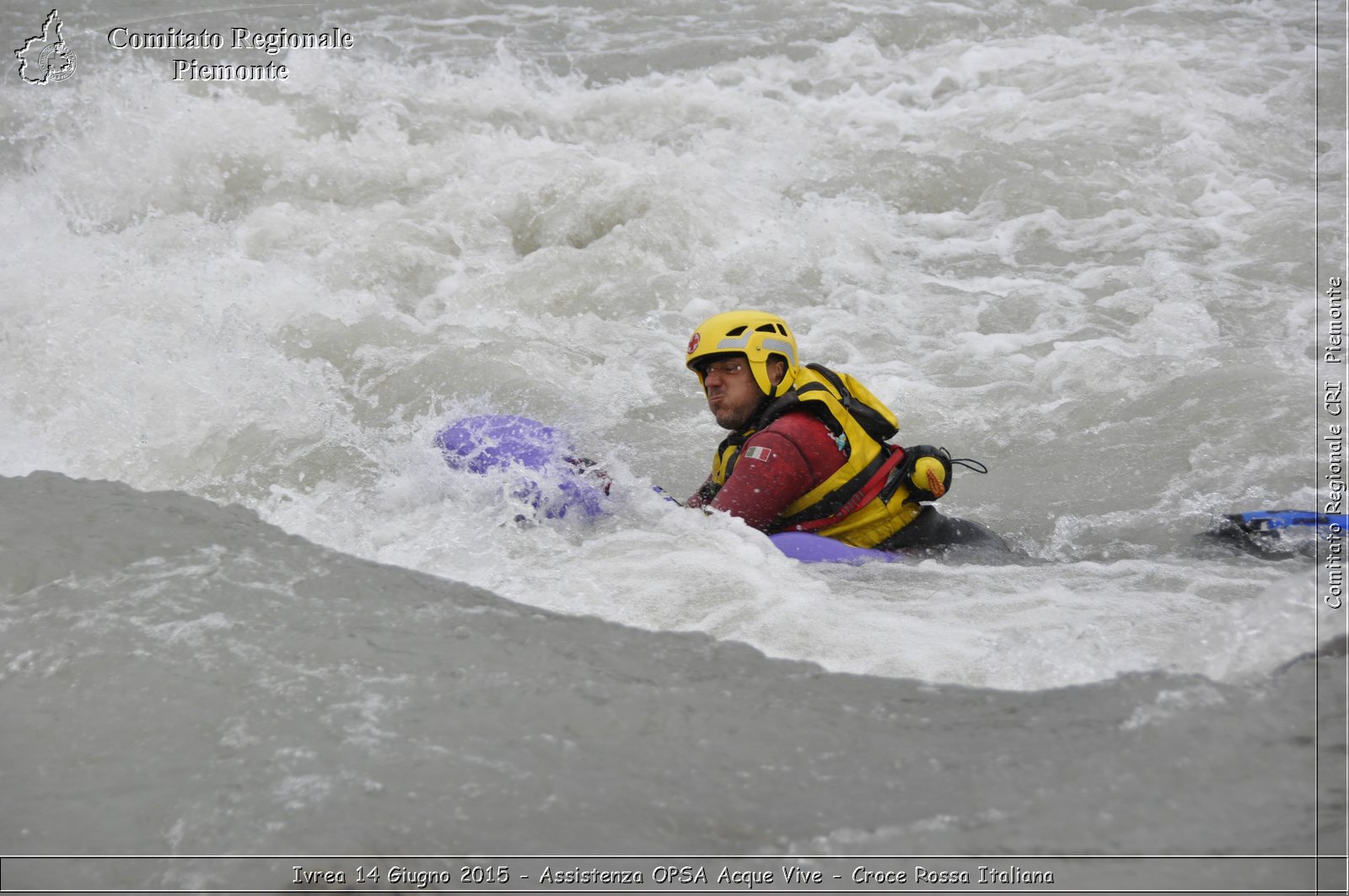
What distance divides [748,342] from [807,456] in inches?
19.6

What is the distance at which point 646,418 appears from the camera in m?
6.39

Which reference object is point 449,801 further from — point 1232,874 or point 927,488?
point 927,488

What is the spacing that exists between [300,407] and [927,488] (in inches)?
125

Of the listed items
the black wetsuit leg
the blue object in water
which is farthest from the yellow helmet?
the blue object in water

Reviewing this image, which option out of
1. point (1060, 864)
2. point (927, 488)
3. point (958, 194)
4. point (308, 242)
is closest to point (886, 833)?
point (1060, 864)

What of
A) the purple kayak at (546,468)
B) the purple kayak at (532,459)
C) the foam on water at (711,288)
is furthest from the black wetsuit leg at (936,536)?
the purple kayak at (532,459)

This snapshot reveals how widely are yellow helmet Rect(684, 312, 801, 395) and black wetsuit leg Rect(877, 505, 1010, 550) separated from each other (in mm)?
731

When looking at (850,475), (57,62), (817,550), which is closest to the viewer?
(817,550)

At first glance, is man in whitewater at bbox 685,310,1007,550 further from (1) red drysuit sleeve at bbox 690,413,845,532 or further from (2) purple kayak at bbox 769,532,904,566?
(2) purple kayak at bbox 769,532,904,566

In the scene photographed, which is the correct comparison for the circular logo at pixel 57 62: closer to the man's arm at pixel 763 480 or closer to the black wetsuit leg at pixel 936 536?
the man's arm at pixel 763 480

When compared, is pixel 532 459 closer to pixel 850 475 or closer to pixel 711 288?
pixel 850 475

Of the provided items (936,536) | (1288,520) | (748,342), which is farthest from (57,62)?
(1288,520)

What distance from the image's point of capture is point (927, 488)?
4469mm

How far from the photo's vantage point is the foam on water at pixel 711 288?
13.3 feet
